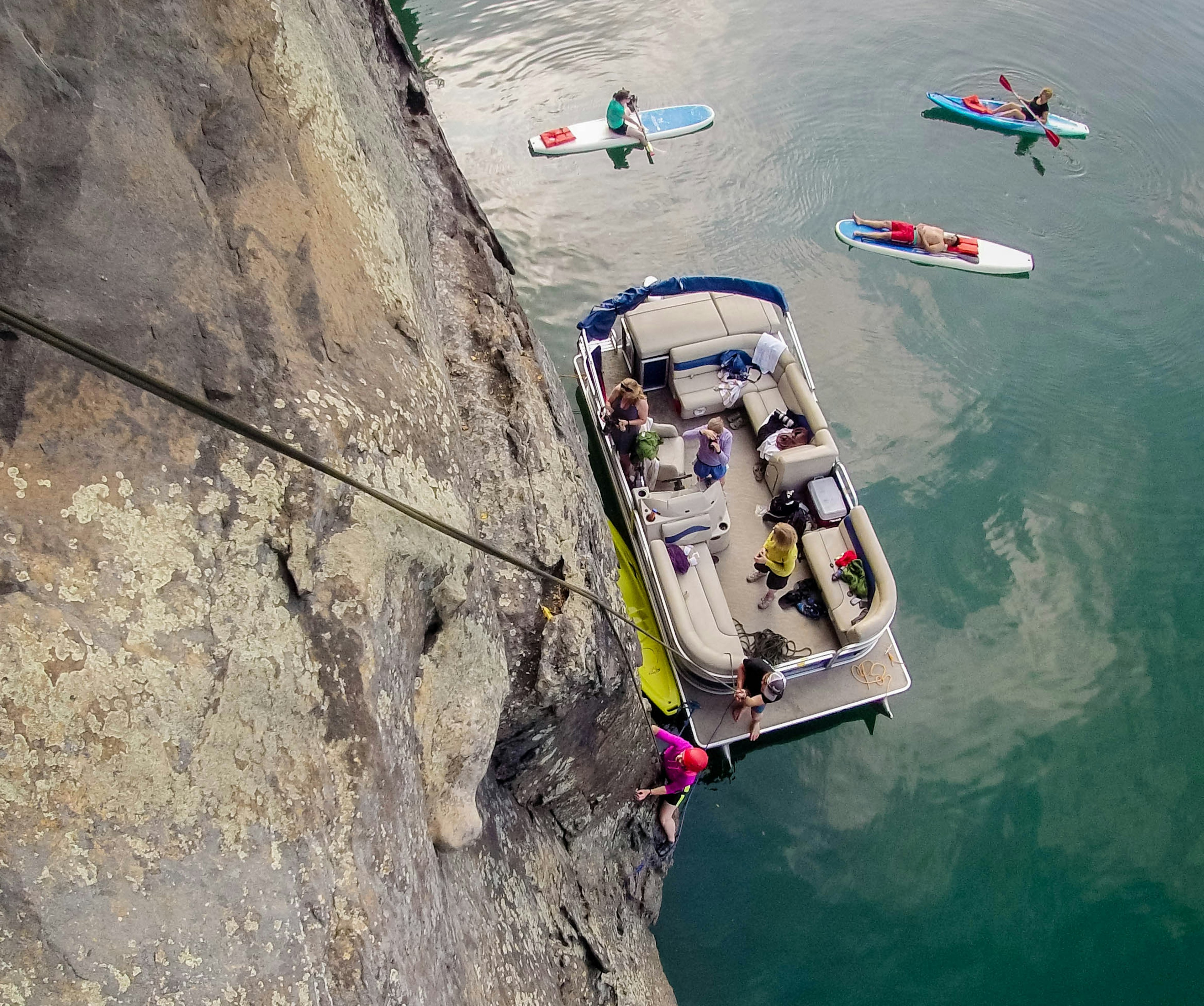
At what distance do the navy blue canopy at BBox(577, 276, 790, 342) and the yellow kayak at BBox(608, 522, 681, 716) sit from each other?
2.97 metres

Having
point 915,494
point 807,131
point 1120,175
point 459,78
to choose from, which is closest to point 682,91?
point 807,131

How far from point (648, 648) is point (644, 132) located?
34.1 ft

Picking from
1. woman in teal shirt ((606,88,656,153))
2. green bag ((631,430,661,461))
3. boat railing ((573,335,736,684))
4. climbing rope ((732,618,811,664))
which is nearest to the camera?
boat railing ((573,335,736,684))

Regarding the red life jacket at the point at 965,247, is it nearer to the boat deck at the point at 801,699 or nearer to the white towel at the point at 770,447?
the white towel at the point at 770,447

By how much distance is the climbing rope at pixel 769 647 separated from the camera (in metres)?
8.07

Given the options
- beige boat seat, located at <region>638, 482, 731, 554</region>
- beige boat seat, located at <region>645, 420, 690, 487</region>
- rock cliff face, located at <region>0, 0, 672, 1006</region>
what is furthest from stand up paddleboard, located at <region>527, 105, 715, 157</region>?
rock cliff face, located at <region>0, 0, 672, 1006</region>

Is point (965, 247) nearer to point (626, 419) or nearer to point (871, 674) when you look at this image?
point (626, 419)

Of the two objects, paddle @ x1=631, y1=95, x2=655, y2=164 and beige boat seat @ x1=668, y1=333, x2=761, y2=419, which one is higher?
paddle @ x1=631, y1=95, x2=655, y2=164

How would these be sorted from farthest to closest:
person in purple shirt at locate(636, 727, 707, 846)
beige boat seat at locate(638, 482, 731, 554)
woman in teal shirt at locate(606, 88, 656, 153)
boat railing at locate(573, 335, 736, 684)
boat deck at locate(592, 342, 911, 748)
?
woman in teal shirt at locate(606, 88, 656, 153)
beige boat seat at locate(638, 482, 731, 554)
boat deck at locate(592, 342, 911, 748)
boat railing at locate(573, 335, 736, 684)
person in purple shirt at locate(636, 727, 707, 846)

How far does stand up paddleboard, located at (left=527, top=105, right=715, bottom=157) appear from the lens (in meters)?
14.7

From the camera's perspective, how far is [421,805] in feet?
12.1

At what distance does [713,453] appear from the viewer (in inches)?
342

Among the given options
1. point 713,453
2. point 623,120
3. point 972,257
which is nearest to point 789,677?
point 713,453

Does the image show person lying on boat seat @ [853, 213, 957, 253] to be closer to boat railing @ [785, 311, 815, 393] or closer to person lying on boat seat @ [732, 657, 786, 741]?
boat railing @ [785, 311, 815, 393]
